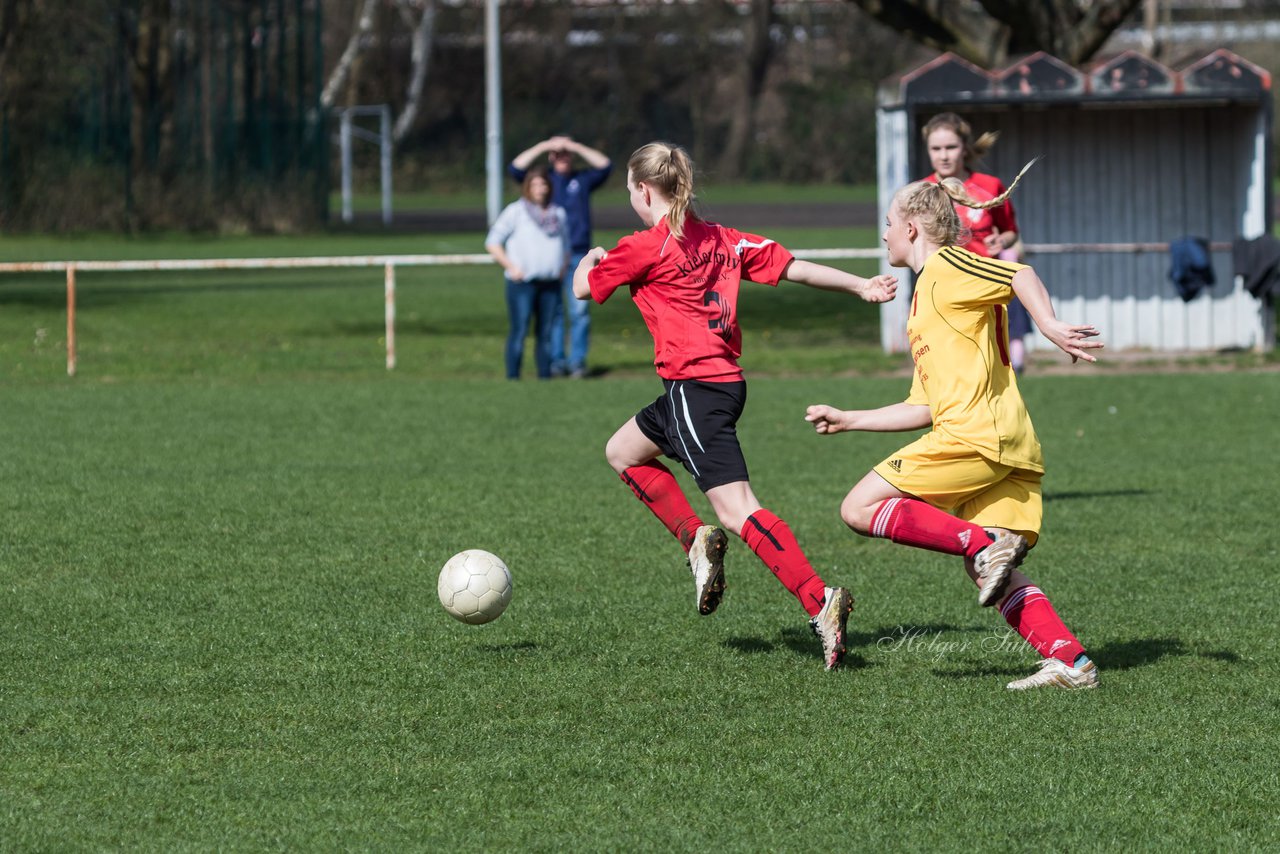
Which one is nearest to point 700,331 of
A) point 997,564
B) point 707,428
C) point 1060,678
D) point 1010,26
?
point 707,428

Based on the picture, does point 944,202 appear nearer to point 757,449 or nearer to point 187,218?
point 757,449

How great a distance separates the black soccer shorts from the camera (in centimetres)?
584

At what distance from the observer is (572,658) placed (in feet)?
19.7

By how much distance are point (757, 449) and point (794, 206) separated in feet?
121

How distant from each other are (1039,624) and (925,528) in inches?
19.4

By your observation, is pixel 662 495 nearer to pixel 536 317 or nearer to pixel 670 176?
pixel 670 176

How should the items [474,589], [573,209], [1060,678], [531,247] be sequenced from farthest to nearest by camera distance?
[573,209] < [531,247] < [474,589] < [1060,678]

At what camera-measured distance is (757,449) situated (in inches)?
456

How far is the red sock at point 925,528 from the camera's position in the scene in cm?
542

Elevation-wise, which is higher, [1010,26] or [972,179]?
[1010,26]

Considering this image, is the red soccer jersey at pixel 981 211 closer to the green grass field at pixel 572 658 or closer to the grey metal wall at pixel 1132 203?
the green grass field at pixel 572 658

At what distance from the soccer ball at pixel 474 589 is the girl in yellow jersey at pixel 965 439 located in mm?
1394

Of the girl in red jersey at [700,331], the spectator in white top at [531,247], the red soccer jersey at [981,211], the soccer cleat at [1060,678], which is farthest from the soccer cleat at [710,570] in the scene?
the spectator in white top at [531,247]

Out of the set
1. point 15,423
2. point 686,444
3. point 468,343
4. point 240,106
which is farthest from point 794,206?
Answer: point 686,444
